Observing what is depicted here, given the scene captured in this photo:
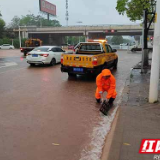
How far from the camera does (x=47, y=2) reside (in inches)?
3231

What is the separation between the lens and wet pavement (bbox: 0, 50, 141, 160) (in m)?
3.44

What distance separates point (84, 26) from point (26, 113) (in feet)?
194

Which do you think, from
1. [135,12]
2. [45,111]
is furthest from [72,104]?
[135,12]

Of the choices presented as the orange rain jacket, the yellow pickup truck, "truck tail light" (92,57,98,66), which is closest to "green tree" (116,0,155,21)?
the yellow pickup truck

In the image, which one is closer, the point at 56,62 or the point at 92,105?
the point at 92,105

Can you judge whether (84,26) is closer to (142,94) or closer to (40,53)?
(40,53)

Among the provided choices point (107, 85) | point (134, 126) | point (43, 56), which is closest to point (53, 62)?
point (43, 56)

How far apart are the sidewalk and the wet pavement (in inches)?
19.8

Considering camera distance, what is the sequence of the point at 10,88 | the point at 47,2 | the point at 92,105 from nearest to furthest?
the point at 92,105 < the point at 10,88 < the point at 47,2

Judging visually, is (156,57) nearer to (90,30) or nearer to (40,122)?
(40,122)

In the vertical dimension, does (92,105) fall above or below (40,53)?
below

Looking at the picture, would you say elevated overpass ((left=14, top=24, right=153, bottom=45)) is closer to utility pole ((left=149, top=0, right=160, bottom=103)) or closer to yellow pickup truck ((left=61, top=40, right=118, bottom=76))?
yellow pickup truck ((left=61, top=40, right=118, bottom=76))

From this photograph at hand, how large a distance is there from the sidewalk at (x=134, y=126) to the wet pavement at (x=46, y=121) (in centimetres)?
50

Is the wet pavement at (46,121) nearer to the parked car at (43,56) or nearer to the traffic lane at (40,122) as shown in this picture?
the traffic lane at (40,122)
